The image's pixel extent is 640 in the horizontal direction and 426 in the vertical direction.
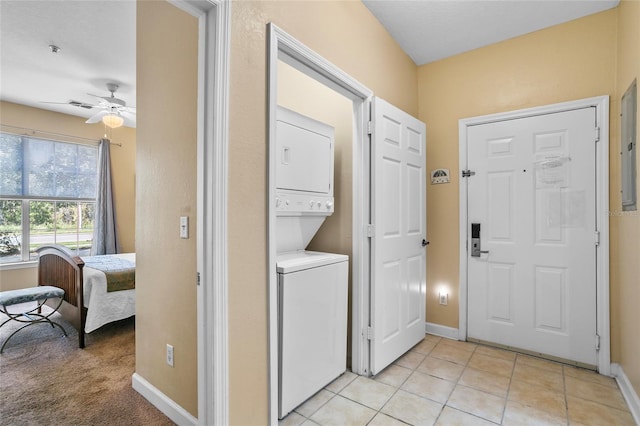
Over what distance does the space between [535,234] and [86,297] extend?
402 cm

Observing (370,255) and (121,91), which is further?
(121,91)

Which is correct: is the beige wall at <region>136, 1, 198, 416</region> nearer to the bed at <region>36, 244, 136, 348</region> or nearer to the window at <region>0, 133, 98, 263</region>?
the bed at <region>36, 244, 136, 348</region>

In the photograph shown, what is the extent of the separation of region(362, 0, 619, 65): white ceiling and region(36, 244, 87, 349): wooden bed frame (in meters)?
3.41

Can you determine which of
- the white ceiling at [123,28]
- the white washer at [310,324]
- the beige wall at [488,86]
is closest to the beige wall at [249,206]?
the white washer at [310,324]

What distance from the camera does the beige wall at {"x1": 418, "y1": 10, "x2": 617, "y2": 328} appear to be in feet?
8.29

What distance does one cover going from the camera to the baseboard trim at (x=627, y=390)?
1.88 meters

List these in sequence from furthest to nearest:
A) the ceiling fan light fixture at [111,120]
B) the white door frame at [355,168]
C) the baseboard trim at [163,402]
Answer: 1. the ceiling fan light fixture at [111,120]
2. the baseboard trim at [163,402]
3. the white door frame at [355,168]

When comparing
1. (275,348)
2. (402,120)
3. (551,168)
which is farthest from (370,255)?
(551,168)

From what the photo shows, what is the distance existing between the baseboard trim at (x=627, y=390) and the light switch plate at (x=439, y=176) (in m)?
1.88

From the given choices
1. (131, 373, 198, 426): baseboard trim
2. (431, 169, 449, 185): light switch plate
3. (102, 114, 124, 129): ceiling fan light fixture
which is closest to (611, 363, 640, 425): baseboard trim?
(431, 169, 449, 185): light switch plate

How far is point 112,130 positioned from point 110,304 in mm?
3528

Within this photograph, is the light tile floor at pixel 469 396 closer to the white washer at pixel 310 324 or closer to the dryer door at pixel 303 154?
the white washer at pixel 310 324

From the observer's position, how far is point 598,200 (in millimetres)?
2469

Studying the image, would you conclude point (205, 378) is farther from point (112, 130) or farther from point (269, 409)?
point (112, 130)
